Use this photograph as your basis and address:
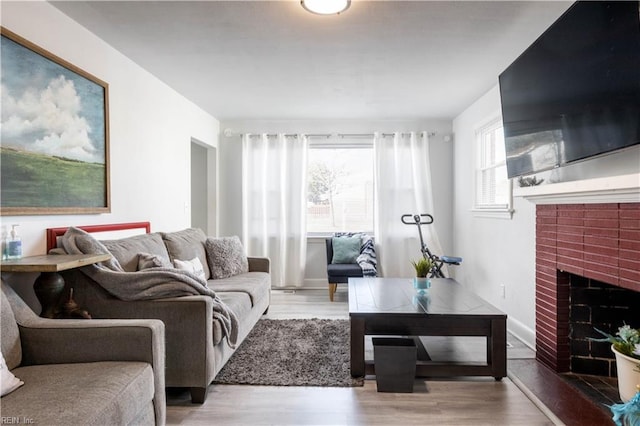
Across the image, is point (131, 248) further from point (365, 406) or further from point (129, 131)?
point (365, 406)

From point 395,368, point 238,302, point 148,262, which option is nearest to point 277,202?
point 238,302

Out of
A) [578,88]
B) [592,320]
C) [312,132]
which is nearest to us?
[578,88]

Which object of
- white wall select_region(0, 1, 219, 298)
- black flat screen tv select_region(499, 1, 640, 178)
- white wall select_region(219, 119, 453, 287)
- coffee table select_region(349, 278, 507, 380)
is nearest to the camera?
black flat screen tv select_region(499, 1, 640, 178)

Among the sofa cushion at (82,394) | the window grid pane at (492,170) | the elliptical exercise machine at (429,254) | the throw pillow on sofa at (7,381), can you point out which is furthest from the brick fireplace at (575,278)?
the throw pillow on sofa at (7,381)

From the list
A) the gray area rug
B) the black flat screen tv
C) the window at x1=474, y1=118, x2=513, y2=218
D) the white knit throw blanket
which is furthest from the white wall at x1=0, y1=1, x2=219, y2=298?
the window at x1=474, y1=118, x2=513, y2=218

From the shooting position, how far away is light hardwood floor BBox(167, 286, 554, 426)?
6.81 ft

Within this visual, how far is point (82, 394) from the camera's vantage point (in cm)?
140

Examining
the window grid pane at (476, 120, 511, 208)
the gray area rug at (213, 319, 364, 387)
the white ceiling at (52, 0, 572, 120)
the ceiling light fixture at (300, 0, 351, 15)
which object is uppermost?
the white ceiling at (52, 0, 572, 120)

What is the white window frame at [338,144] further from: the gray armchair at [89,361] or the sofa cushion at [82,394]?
the sofa cushion at [82,394]

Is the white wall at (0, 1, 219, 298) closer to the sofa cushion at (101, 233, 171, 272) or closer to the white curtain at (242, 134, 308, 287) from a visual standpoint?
the sofa cushion at (101, 233, 171, 272)

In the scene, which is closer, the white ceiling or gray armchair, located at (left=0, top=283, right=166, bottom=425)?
gray armchair, located at (left=0, top=283, right=166, bottom=425)

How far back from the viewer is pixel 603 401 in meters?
2.20

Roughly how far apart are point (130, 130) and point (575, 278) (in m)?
3.53

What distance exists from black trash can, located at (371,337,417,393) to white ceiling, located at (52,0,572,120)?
6.92ft
